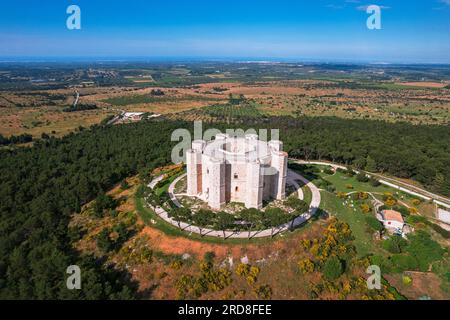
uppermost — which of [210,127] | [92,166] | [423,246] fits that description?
[210,127]

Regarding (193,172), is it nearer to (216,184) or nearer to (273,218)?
(216,184)

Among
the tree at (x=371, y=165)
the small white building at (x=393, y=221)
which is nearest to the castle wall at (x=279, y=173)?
the small white building at (x=393, y=221)

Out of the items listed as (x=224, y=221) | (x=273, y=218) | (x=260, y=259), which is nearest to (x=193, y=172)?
(x=224, y=221)

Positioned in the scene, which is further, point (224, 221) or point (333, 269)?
point (224, 221)

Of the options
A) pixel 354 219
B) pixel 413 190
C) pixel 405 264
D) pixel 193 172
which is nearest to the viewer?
pixel 405 264

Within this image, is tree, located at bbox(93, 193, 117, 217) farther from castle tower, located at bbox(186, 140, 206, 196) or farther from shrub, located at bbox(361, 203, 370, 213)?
shrub, located at bbox(361, 203, 370, 213)

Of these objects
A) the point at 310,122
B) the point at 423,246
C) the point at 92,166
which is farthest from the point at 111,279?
the point at 310,122

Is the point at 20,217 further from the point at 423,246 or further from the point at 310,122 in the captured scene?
the point at 310,122
